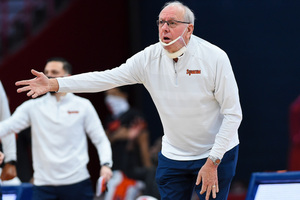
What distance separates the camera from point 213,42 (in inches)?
388

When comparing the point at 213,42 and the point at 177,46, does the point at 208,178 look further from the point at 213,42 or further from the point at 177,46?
the point at 213,42

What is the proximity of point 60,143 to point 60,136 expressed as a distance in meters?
0.06

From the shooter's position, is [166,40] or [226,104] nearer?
[226,104]

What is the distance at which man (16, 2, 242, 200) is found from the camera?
4059 mm

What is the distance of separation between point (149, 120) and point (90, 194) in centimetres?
539

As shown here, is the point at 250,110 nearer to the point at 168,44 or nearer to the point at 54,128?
the point at 54,128

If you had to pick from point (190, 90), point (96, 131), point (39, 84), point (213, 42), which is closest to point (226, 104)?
point (190, 90)

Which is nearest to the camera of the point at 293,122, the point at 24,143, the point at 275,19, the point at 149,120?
the point at 24,143

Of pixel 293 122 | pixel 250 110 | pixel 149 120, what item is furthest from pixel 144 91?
pixel 293 122

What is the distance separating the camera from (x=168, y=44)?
4133 mm

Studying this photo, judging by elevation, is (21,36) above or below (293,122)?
above

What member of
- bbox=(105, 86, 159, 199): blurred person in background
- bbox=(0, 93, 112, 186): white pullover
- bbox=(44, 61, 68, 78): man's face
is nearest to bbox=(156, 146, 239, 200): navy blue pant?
bbox=(0, 93, 112, 186): white pullover

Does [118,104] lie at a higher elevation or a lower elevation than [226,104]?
lower

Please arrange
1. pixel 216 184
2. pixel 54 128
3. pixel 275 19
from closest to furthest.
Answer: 1. pixel 216 184
2. pixel 54 128
3. pixel 275 19
